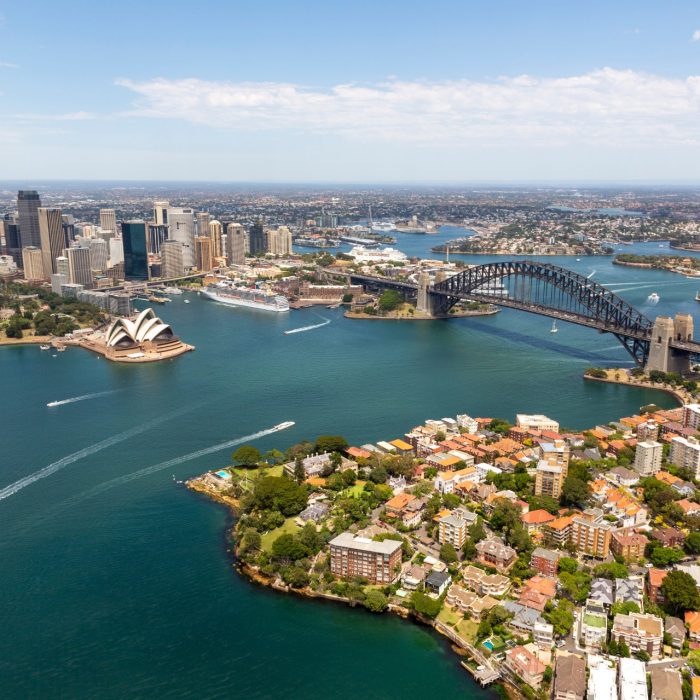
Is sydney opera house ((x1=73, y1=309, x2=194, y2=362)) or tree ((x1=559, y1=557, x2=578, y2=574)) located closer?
tree ((x1=559, y1=557, x2=578, y2=574))

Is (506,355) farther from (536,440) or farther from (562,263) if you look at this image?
(562,263)

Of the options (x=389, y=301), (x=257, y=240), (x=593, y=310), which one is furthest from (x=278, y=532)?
(x=257, y=240)

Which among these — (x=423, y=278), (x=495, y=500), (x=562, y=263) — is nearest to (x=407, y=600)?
(x=495, y=500)

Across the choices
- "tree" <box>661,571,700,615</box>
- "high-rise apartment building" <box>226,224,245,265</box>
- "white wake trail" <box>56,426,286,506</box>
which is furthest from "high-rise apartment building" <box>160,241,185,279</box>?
"tree" <box>661,571,700,615</box>

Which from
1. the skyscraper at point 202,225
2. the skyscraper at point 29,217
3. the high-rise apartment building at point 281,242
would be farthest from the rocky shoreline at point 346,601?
the skyscraper at point 202,225

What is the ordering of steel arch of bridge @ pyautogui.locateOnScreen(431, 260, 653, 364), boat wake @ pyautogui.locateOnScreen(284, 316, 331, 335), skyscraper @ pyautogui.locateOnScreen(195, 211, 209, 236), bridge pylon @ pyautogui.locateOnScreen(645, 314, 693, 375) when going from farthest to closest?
skyscraper @ pyautogui.locateOnScreen(195, 211, 209, 236)
boat wake @ pyautogui.locateOnScreen(284, 316, 331, 335)
steel arch of bridge @ pyautogui.locateOnScreen(431, 260, 653, 364)
bridge pylon @ pyautogui.locateOnScreen(645, 314, 693, 375)

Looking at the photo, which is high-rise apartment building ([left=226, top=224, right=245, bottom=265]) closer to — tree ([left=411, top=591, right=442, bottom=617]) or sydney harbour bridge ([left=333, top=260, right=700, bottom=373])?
sydney harbour bridge ([left=333, top=260, right=700, bottom=373])

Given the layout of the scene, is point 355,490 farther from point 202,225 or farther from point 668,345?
point 202,225
